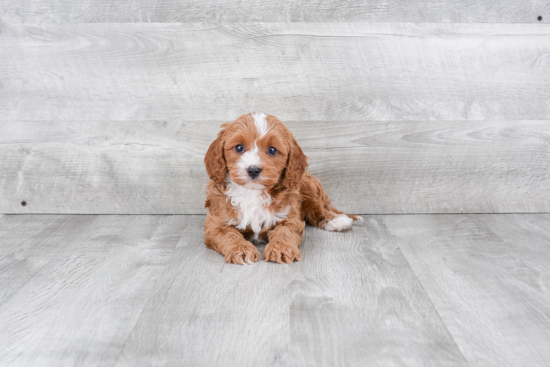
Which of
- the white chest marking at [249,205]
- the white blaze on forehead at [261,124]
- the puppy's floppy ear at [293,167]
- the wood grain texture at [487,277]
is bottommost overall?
the wood grain texture at [487,277]

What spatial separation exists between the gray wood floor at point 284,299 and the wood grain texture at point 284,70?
727mm

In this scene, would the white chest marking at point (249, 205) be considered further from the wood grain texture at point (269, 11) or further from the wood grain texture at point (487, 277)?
the wood grain texture at point (269, 11)

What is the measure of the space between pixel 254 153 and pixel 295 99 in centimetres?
76

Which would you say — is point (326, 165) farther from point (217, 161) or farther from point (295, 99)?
point (217, 161)

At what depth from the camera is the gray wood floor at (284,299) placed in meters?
1.63

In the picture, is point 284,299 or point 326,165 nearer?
point 284,299

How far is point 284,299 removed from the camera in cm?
198

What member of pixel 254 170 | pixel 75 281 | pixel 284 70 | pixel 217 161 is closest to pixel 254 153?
pixel 254 170

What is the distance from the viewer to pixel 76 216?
3.17 m

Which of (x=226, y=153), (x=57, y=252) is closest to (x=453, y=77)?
(x=226, y=153)

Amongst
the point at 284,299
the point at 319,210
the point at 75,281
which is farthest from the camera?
the point at 319,210

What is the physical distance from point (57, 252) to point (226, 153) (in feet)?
3.28

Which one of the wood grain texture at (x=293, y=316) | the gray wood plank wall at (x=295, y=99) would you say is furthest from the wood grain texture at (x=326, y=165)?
the wood grain texture at (x=293, y=316)

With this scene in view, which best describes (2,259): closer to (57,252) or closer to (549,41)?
(57,252)
